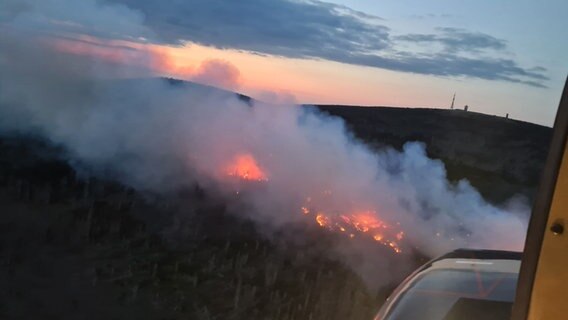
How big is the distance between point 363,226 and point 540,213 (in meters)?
9.21

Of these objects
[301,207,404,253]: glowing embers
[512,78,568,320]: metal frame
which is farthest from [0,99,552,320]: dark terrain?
[512,78,568,320]: metal frame

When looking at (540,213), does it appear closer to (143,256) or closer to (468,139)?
(143,256)

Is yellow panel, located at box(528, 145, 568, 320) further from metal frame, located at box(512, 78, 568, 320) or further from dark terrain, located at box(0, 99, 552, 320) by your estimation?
dark terrain, located at box(0, 99, 552, 320)

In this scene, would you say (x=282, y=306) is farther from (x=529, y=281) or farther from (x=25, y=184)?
(x=529, y=281)

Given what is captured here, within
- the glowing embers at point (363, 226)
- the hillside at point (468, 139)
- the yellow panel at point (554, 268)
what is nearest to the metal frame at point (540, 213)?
the yellow panel at point (554, 268)

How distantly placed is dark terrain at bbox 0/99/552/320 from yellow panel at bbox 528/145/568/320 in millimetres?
5492

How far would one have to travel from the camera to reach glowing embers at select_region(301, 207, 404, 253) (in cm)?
1017

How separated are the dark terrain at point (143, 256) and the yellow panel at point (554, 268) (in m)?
5.49

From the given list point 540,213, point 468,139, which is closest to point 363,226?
point 468,139

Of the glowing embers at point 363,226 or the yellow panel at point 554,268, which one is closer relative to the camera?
the yellow panel at point 554,268

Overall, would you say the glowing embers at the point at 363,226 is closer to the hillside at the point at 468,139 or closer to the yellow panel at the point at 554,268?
the hillside at the point at 468,139

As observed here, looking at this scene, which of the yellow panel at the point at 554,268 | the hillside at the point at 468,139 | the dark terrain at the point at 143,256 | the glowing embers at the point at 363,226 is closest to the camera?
the yellow panel at the point at 554,268

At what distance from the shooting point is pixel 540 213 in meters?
1.61

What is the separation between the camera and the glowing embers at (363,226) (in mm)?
10172
